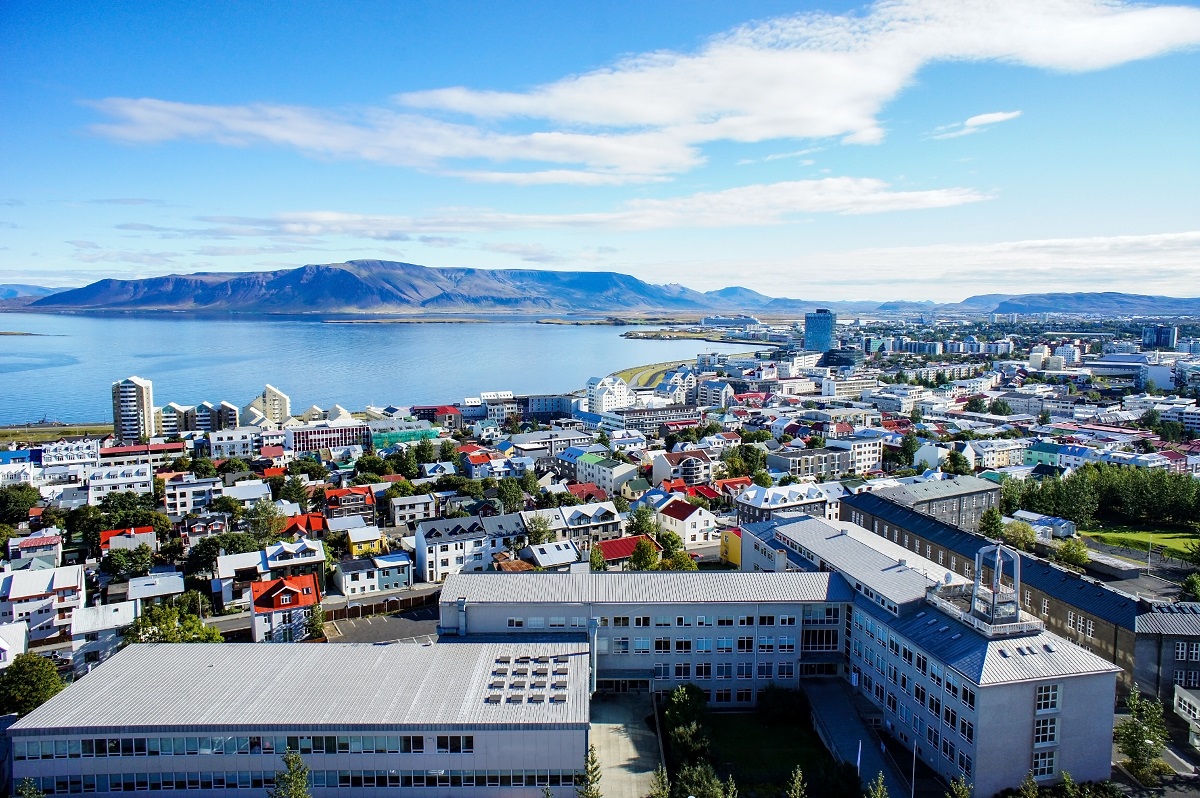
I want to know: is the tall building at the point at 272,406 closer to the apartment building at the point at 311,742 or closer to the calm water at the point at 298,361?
the calm water at the point at 298,361

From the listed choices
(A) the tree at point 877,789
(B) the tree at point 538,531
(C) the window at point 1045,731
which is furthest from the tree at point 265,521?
(C) the window at point 1045,731

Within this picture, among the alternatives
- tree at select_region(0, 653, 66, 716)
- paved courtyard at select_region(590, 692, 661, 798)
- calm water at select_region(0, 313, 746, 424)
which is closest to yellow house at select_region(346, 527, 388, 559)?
tree at select_region(0, 653, 66, 716)

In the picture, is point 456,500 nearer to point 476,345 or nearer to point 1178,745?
point 1178,745

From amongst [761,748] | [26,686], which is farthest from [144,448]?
[761,748]

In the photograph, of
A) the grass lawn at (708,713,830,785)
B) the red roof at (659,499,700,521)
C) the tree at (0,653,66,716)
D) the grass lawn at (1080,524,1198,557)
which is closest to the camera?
the grass lawn at (708,713,830,785)

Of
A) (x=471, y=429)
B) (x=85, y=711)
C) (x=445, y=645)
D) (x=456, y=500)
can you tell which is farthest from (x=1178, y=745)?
(x=471, y=429)

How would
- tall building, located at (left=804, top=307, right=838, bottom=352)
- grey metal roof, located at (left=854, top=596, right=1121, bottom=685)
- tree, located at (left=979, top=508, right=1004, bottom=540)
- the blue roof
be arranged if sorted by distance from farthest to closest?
tall building, located at (left=804, top=307, right=838, bottom=352), tree, located at (left=979, top=508, right=1004, bottom=540), the blue roof, grey metal roof, located at (left=854, top=596, right=1121, bottom=685)

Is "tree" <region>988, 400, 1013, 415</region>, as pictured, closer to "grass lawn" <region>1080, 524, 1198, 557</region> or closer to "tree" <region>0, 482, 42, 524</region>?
"grass lawn" <region>1080, 524, 1198, 557</region>
